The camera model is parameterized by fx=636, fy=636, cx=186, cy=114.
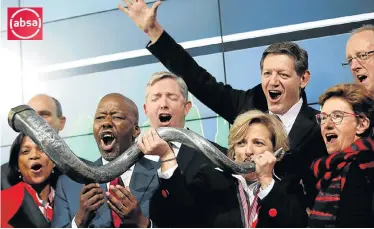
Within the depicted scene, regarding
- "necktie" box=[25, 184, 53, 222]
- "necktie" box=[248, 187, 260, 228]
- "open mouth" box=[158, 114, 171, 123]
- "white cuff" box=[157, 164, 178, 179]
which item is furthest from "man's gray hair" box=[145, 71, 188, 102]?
"necktie" box=[25, 184, 53, 222]

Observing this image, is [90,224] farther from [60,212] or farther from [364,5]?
[364,5]

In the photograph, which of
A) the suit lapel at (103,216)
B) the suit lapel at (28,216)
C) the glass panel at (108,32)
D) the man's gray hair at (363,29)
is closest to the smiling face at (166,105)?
the glass panel at (108,32)

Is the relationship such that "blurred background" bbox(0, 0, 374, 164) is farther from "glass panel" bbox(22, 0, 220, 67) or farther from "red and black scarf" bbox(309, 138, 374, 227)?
"red and black scarf" bbox(309, 138, 374, 227)

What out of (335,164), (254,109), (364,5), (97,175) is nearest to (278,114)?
(254,109)

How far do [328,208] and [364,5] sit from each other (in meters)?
0.84

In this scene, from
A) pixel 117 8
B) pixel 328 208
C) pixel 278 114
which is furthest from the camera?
pixel 117 8

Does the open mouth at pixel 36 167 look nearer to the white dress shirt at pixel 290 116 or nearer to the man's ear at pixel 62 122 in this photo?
the man's ear at pixel 62 122

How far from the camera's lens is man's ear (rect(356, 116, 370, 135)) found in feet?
8.28

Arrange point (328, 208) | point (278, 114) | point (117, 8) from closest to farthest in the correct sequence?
point (328, 208) < point (278, 114) < point (117, 8)

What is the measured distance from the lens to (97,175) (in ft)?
8.59

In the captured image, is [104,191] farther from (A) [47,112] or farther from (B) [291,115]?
(B) [291,115]

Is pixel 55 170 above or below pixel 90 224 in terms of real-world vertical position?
above

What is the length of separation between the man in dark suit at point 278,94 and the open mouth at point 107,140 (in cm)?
39

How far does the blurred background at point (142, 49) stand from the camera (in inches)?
103
